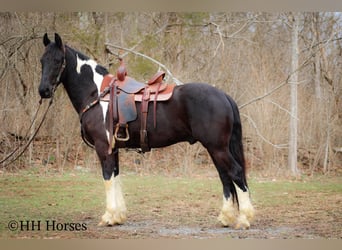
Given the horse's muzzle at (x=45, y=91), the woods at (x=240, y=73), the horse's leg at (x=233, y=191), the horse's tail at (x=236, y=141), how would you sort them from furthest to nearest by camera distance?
the woods at (x=240, y=73) < the horse's muzzle at (x=45, y=91) < the horse's tail at (x=236, y=141) < the horse's leg at (x=233, y=191)

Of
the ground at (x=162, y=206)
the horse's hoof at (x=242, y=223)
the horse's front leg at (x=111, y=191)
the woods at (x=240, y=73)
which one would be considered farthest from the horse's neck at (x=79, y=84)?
the horse's hoof at (x=242, y=223)

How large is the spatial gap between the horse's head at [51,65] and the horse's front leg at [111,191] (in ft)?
2.68

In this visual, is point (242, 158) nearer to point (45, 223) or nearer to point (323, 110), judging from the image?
point (45, 223)

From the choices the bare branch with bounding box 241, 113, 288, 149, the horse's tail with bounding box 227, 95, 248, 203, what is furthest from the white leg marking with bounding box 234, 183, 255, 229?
the bare branch with bounding box 241, 113, 288, 149

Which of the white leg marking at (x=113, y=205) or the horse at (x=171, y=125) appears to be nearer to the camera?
the horse at (x=171, y=125)

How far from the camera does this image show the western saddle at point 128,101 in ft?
12.9

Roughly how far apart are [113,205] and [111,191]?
0.44ft

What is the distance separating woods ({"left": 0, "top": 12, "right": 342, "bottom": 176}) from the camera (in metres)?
5.57

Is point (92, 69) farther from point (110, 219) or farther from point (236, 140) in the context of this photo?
point (236, 140)

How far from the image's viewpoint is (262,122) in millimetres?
5852

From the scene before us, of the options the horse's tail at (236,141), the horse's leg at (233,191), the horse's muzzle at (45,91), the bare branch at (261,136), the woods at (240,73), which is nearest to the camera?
the horse's leg at (233,191)

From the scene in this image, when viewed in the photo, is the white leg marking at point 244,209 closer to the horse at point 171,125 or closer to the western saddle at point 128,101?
the horse at point 171,125
